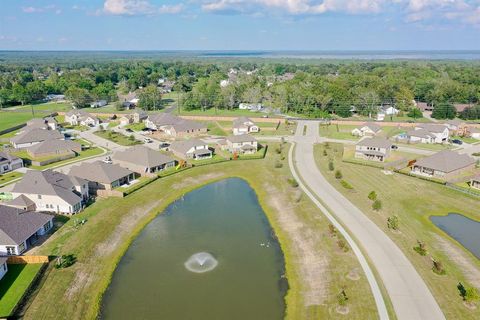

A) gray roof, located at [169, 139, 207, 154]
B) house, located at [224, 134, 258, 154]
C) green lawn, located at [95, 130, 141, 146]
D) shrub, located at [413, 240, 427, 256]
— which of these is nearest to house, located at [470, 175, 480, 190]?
shrub, located at [413, 240, 427, 256]

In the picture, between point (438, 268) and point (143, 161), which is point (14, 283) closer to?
point (143, 161)

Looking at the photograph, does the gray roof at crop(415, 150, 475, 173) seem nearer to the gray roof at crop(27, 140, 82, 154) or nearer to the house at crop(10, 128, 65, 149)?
the gray roof at crop(27, 140, 82, 154)

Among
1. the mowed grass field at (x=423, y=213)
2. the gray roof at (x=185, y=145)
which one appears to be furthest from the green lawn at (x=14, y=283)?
the gray roof at (x=185, y=145)

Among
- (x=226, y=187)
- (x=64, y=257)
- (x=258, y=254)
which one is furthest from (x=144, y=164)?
(x=258, y=254)

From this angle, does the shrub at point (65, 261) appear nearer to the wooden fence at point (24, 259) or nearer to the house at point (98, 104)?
the wooden fence at point (24, 259)

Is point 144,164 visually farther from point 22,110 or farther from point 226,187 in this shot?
point 22,110
